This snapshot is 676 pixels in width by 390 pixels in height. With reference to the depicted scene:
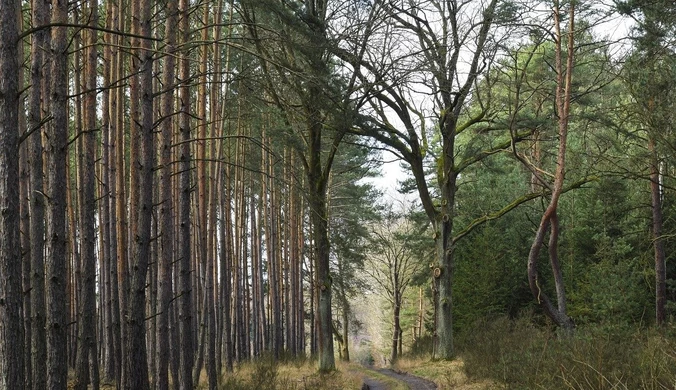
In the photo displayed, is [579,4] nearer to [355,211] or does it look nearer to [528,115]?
[528,115]

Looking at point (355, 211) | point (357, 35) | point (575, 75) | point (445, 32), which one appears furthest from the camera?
point (355, 211)

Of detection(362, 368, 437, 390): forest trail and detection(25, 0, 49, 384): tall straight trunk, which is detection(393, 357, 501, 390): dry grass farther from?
detection(25, 0, 49, 384): tall straight trunk

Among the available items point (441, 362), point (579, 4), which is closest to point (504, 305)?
point (441, 362)

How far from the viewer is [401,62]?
12469 mm

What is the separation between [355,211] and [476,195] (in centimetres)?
918

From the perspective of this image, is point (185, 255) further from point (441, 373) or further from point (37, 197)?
point (441, 373)

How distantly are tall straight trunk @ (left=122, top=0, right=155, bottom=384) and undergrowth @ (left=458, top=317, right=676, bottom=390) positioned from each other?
17.6 feet

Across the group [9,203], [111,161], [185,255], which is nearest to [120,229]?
[111,161]

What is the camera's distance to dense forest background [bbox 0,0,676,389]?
7.84m

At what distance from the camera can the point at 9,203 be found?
5113 millimetres

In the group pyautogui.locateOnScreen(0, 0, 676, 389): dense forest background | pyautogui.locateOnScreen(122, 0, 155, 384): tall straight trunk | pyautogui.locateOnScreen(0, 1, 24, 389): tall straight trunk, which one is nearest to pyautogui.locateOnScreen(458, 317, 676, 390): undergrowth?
pyautogui.locateOnScreen(0, 0, 676, 389): dense forest background

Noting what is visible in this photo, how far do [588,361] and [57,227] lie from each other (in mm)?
6869

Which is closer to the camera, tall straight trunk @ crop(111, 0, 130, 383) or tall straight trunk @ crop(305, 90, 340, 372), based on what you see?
tall straight trunk @ crop(111, 0, 130, 383)

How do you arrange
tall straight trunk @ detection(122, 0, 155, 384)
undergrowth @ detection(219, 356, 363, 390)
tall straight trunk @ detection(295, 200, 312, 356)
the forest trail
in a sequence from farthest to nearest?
tall straight trunk @ detection(295, 200, 312, 356) → the forest trail → undergrowth @ detection(219, 356, 363, 390) → tall straight trunk @ detection(122, 0, 155, 384)
